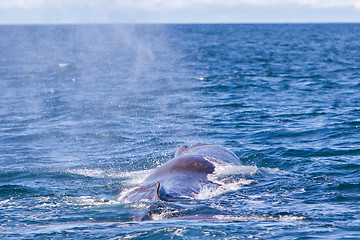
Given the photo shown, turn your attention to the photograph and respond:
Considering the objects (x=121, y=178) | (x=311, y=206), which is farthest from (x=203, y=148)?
(x=311, y=206)

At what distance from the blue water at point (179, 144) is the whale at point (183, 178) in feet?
1.09

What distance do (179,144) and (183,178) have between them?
7.62m

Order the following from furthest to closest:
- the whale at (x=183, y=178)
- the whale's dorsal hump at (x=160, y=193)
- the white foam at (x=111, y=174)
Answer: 1. the white foam at (x=111, y=174)
2. the whale at (x=183, y=178)
3. the whale's dorsal hump at (x=160, y=193)

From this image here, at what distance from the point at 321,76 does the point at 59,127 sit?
2189 centimetres

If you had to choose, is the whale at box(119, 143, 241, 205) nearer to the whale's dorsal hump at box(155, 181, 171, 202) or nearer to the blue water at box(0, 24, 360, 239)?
the whale's dorsal hump at box(155, 181, 171, 202)

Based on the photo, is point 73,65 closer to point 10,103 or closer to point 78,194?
point 10,103

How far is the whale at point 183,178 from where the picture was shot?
37.2ft

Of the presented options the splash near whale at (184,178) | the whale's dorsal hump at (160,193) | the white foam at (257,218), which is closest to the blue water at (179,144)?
the white foam at (257,218)

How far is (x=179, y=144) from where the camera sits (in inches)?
784

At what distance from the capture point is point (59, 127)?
23953 millimetres

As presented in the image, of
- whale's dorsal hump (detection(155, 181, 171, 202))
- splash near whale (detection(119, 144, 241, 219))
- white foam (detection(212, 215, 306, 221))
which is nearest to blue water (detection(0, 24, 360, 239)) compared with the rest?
white foam (detection(212, 215, 306, 221))

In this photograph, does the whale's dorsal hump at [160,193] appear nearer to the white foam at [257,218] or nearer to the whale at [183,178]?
the whale at [183,178]

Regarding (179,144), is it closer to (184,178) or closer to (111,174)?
(111,174)

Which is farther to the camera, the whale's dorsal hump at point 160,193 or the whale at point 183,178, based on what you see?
the whale at point 183,178
